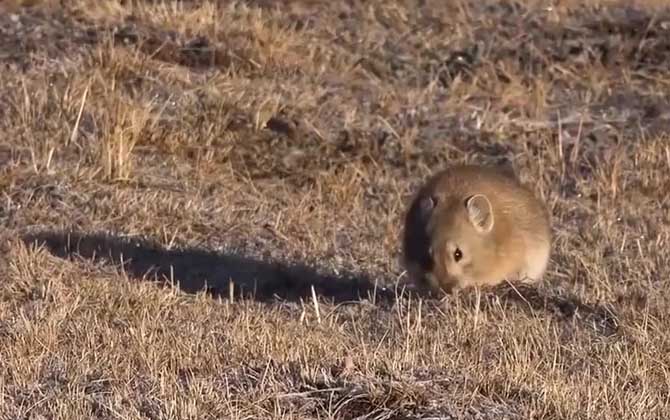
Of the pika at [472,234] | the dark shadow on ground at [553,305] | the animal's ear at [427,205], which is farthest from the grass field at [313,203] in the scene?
the animal's ear at [427,205]

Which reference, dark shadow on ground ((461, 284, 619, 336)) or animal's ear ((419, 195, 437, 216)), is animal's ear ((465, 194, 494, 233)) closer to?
animal's ear ((419, 195, 437, 216))

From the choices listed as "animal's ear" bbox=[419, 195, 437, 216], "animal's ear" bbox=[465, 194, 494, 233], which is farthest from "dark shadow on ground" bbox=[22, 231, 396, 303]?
"animal's ear" bbox=[465, 194, 494, 233]

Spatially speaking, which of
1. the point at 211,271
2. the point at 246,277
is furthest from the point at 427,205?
the point at 211,271

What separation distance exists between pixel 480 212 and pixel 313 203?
2476mm

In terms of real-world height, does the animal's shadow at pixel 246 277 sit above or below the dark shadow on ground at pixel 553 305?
below

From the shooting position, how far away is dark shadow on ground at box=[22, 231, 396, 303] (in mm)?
9320

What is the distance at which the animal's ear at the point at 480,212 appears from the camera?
29.4ft

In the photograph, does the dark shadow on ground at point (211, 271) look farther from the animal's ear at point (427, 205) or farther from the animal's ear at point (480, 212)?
the animal's ear at point (480, 212)

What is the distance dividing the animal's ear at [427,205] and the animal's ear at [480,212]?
0.20 meters

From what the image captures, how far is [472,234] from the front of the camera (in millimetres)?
9023

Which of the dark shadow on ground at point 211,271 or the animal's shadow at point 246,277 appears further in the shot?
the dark shadow on ground at point 211,271

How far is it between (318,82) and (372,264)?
4.13m

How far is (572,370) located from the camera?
23.6ft

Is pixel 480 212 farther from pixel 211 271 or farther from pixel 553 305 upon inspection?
pixel 211 271
